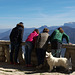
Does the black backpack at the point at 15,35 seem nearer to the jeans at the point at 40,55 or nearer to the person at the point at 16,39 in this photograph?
the person at the point at 16,39

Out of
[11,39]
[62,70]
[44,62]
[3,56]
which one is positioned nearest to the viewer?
[62,70]

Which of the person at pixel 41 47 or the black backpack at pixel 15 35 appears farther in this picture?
the black backpack at pixel 15 35

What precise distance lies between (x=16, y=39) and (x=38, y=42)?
1244 mm

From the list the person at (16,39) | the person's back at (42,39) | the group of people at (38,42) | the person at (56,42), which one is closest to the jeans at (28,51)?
the group of people at (38,42)

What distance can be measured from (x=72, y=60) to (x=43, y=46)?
54.0 inches

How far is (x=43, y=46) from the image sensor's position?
6730 millimetres

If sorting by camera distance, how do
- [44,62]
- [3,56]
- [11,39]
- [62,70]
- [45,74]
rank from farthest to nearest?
1. [3,56]
2. [11,39]
3. [44,62]
4. [62,70]
5. [45,74]

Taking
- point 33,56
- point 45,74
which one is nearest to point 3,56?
point 33,56

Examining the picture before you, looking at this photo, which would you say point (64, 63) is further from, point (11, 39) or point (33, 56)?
point (11, 39)

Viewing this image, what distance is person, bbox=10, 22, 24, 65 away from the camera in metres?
7.38

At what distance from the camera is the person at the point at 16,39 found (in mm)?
7381

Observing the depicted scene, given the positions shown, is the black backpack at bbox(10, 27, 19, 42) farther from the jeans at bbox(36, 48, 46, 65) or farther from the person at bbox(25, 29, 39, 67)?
the jeans at bbox(36, 48, 46, 65)

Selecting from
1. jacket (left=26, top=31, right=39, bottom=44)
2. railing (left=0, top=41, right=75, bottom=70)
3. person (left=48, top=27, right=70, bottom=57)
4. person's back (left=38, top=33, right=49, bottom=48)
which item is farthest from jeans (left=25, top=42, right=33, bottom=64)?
person (left=48, top=27, right=70, bottom=57)

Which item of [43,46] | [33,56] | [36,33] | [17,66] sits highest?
[36,33]
